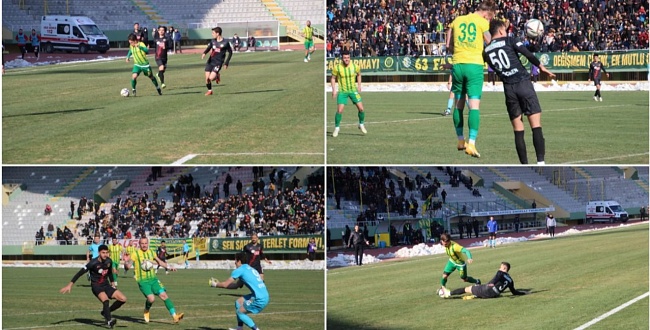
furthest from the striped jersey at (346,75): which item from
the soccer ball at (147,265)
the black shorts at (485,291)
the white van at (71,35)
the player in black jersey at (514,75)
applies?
the white van at (71,35)

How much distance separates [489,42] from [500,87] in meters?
24.8

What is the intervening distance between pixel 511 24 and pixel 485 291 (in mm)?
23851

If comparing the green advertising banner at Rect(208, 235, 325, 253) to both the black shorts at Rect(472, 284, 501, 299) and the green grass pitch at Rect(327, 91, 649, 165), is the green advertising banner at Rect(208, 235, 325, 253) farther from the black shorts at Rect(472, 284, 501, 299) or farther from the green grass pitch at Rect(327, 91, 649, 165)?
the black shorts at Rect(472, 284, 501, 299)

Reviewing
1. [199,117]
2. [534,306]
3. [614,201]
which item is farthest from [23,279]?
[614,201]

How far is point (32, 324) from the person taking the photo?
41.8ft

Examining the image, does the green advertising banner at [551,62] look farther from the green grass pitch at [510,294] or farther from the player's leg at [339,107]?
the green grass pitch at [510,294]

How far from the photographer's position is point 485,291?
44.5 ft

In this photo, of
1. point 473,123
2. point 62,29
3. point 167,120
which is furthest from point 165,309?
point 62,29

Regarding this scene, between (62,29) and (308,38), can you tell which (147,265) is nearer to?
(308,38)

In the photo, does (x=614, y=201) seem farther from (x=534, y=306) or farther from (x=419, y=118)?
(x=534, y=306)

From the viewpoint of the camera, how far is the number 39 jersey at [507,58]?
424 inches

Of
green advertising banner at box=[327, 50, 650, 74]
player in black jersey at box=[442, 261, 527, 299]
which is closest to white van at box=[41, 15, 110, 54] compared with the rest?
green advertising banner at box=[327, 50, 650, 74]

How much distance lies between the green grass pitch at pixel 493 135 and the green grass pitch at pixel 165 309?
2.72 m

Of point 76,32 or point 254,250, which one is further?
point 76,32
